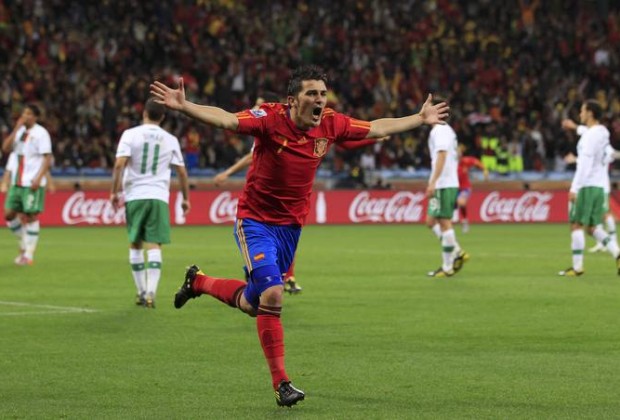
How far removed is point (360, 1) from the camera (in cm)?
4428

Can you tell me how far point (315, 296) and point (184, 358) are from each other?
5313mm

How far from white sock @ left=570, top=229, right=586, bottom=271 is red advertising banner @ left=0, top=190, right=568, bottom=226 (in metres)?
15.5

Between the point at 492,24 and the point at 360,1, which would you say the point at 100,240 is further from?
the point at 492,24

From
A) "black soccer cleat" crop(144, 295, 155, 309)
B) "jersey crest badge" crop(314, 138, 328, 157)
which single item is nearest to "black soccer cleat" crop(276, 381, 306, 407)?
"jersey crest badge" crop(314, 138, 328, 157)

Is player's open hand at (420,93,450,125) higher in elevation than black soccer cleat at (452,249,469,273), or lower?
higher

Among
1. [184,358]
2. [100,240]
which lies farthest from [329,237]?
[184,358]

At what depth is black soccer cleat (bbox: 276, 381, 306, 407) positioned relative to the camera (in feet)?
26.0

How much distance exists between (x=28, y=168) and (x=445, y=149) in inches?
250

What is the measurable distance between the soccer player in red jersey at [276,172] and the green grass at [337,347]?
596mm

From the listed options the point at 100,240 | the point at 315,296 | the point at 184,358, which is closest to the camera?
the point at 184,358

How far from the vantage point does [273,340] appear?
8.24 metres

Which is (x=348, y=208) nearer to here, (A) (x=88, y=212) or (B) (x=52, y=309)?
(A) (x=88, y=212)

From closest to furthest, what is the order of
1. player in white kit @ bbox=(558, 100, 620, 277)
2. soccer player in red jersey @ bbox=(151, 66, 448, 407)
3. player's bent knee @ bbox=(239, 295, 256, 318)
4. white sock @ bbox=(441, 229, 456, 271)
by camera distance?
1. soccer player in red jersey @ bbox=(151, 66, 448, 407)
2. player's bent knee @ bbox=(239, 295, 256, 318)
3. player in white kit @ bbox=(558, 100, 620, 277)
4. white sock @ bbox=(441, 229, 456, 271)

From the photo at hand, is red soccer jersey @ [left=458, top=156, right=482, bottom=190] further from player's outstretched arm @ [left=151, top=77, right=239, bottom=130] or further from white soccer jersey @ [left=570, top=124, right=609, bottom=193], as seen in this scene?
player's outstretched arm @ [left=151, top=77, right=239, bottom=130]
